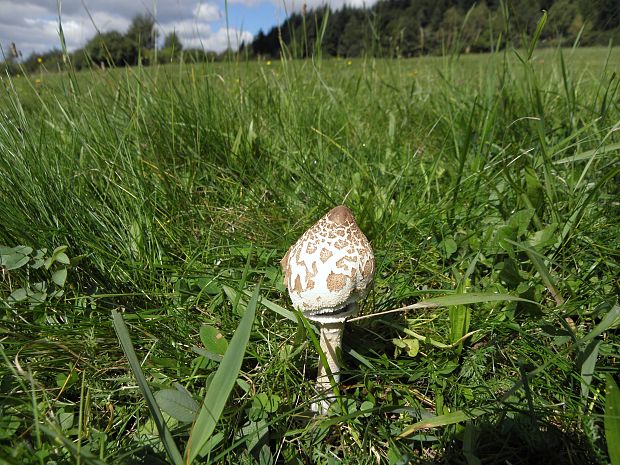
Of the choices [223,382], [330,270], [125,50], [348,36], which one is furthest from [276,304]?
[348,36]

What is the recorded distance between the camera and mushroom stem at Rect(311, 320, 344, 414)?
4.54 feet

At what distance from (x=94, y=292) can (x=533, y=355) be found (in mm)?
1721

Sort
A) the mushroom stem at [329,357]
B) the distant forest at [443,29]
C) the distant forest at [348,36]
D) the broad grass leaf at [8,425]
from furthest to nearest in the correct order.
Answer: the distant forest at [443,29], the distant forest at [348,36], the mushroom stem at [329,357], the broad grass leaf at [8,425]

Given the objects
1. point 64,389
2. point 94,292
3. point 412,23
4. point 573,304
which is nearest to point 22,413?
point 64,389

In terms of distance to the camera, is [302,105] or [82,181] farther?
[302,105]

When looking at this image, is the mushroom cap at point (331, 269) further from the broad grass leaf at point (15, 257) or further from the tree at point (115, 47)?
the tree at point (115, 47)

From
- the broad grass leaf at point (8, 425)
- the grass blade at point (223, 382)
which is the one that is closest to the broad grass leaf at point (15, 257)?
→ the broad grass leaf at point (8, 425)

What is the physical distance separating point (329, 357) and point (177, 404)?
543 mm

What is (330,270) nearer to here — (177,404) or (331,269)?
(331,269)

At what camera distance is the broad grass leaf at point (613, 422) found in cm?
Answer: 100

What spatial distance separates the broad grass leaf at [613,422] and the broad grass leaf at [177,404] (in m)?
1.09

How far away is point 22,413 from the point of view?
1172mm

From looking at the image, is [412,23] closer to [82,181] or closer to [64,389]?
[82,181]

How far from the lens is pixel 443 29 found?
4020mm
